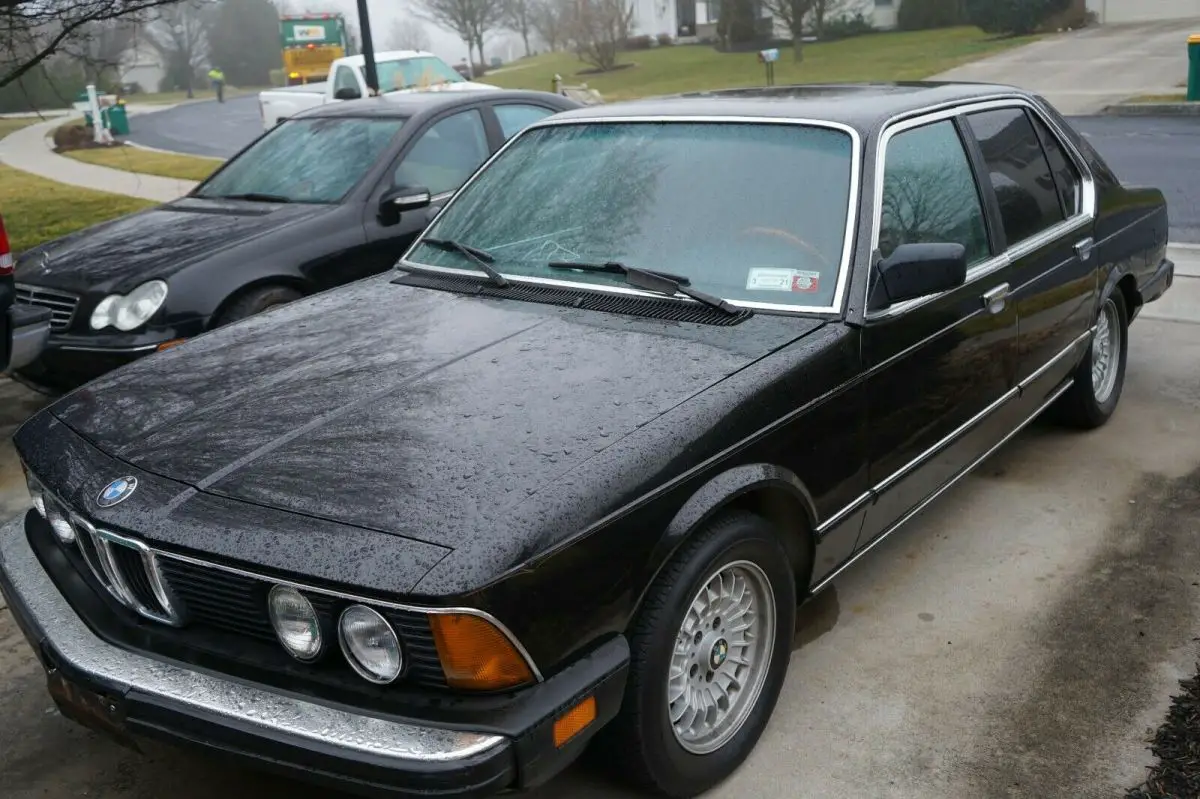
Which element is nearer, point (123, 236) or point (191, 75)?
point (123, 236)

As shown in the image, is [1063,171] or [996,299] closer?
[996,299]

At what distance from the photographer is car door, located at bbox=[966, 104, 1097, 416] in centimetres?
439

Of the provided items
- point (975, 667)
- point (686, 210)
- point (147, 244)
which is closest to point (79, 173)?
point (147, 244)

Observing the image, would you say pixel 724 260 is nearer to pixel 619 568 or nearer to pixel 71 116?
pixel 619 568

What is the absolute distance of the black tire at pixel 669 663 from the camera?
2.77 meters

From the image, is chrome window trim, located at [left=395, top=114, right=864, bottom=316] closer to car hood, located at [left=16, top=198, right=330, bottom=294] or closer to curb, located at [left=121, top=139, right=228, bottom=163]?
car hood, located at [left=16, top=198, right=330, bottom=294]

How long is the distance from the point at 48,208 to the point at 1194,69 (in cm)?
1659

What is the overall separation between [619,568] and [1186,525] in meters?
2.90

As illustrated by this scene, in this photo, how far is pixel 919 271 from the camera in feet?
11.3

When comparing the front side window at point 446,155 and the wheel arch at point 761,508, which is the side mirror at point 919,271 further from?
the front side window at point 446,155

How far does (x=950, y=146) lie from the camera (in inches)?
165

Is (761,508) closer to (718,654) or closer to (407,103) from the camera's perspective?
(718,654)

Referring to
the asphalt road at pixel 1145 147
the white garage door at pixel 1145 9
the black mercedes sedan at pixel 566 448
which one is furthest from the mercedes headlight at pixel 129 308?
the white garage door at pixel 1145 9

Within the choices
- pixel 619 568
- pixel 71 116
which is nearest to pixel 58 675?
pixel 619 568
